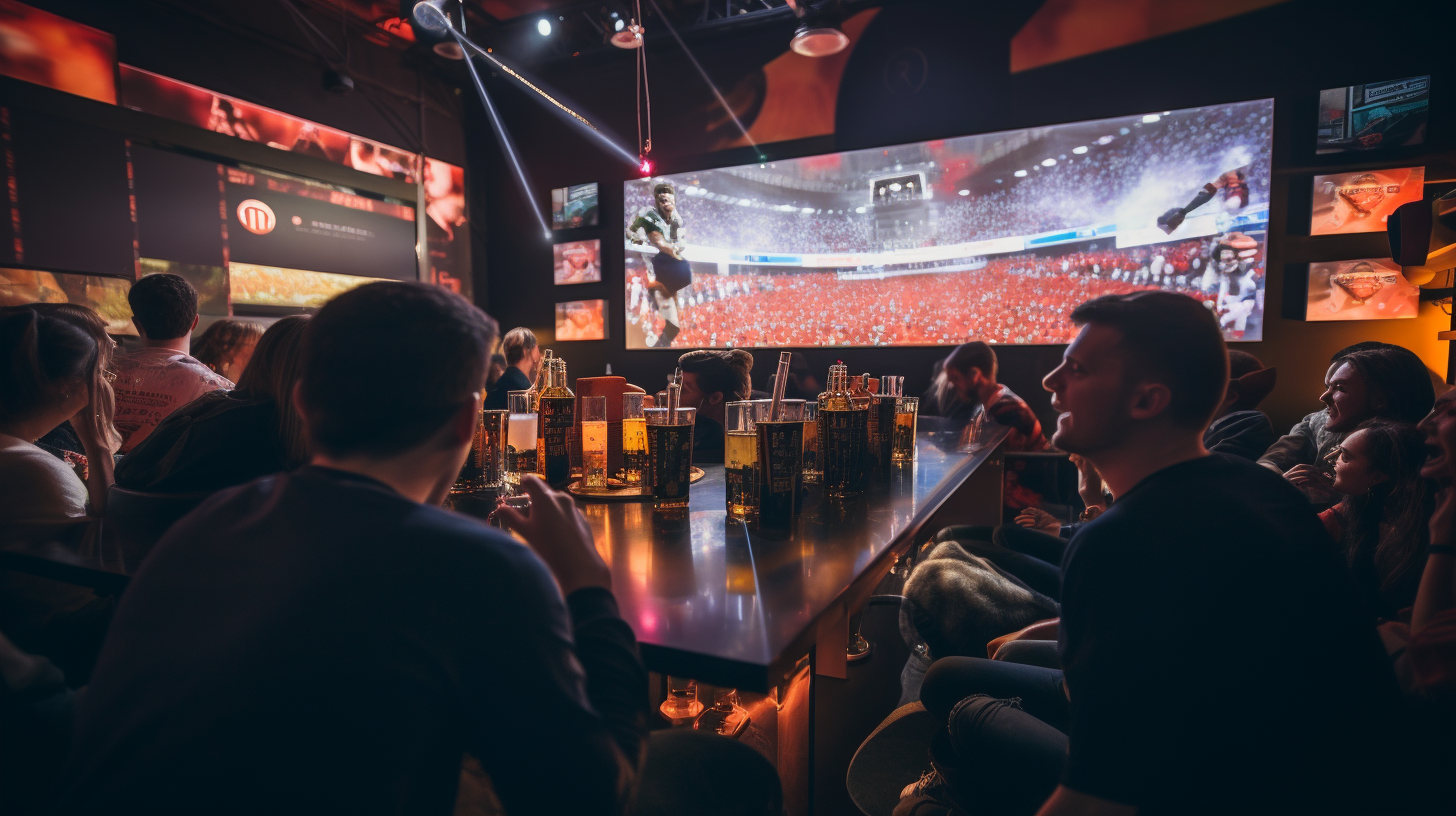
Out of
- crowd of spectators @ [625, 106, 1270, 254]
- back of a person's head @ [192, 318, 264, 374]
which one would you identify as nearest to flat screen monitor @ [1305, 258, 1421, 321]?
crowd of spectators @ [625, 106, 1270, 254]

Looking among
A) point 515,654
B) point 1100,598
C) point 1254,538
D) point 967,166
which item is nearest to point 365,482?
point 515,654

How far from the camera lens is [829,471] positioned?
142 centimetres

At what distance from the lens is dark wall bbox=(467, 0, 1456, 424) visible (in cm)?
402

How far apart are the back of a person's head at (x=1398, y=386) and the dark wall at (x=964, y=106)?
289cm

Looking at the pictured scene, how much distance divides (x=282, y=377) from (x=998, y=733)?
1497mm

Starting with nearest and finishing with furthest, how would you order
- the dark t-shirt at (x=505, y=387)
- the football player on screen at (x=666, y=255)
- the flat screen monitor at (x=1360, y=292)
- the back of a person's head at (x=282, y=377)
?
the back of a person's head at (x=282, y=377) < the dark t-shirt at (x=505, y=387) < the flat screen monitor at (x=1360, y=292) < the football player on screen at (x=666, y=255)

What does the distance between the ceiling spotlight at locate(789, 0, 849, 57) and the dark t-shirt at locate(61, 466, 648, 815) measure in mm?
4241

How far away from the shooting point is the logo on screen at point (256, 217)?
4629 mm

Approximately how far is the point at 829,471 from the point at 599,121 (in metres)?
5.73

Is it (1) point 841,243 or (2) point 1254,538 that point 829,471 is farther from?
(1) point 841,243

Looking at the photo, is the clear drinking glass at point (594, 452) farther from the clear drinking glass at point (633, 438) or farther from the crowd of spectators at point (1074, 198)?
the crowd of spectators at point (1074, 198)

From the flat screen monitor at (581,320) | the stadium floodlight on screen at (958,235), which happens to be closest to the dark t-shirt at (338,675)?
the stadium floodlight on screen at (958,235)

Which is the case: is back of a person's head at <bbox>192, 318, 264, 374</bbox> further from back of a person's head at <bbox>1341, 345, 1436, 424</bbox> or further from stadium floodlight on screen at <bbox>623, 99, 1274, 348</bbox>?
back of a person's head at <bbox>1341, 345, 1436, 424</bbox>

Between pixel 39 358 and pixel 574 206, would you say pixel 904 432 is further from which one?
pixel 574 206
